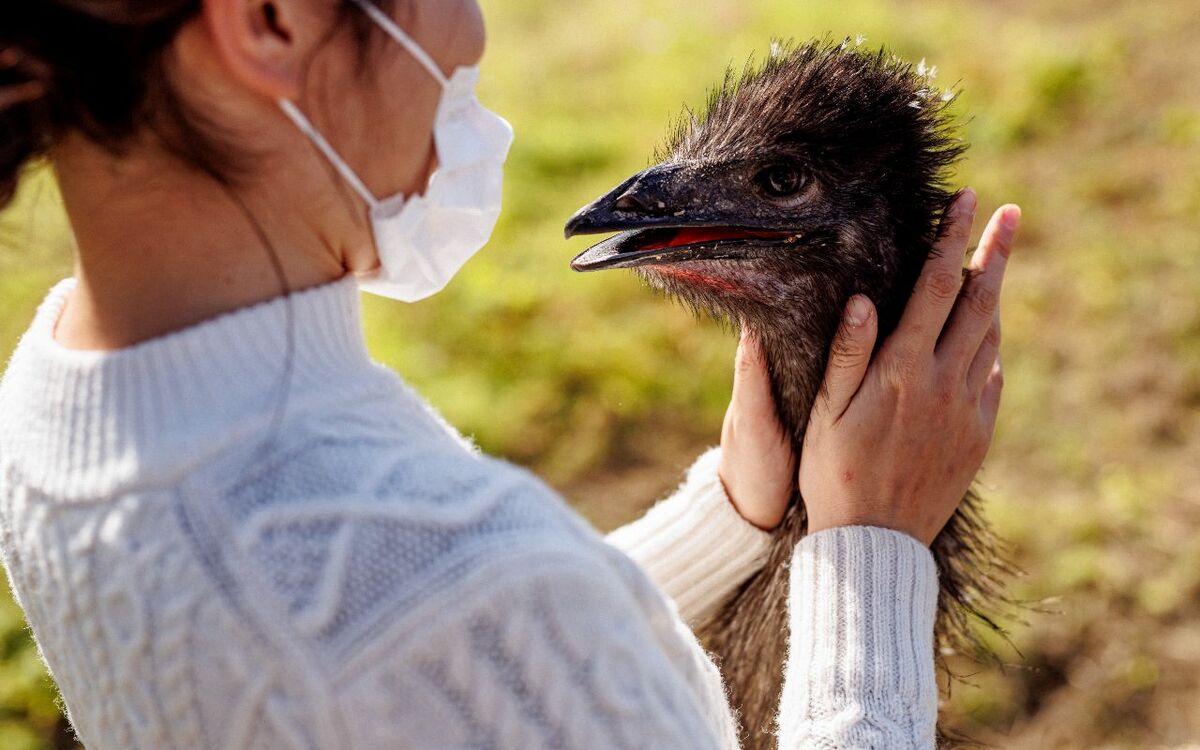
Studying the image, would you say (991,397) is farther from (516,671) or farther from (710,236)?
(516,671)

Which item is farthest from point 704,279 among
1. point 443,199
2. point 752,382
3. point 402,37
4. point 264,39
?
point 264,39

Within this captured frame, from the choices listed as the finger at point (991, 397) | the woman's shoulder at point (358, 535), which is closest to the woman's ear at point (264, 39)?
the woman's shoulder at point (358, 535)

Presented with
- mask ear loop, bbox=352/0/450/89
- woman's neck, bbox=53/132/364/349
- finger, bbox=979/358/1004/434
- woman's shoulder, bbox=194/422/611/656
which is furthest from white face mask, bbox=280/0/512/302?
finger, bbox=979/358/1004/434

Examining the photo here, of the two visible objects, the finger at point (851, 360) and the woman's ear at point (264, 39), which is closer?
the woman's ear at point (264, 39)

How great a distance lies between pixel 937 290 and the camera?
1858 millimetres

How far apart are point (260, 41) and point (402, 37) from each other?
0.55 ft

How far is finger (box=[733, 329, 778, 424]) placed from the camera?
81.6 inches

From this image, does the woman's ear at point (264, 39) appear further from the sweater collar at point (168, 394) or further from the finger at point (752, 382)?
the finger at point (752, 382)

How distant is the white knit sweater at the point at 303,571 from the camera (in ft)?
3.59

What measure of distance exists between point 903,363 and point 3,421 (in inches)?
46.0

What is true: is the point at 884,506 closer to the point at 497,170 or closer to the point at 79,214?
the point at 497,170

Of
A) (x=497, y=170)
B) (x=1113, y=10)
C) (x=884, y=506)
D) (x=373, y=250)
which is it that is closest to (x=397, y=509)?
(x=373, y=250)

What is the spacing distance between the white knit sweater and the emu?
0.89 m

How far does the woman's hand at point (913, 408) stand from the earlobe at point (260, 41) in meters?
0.96
